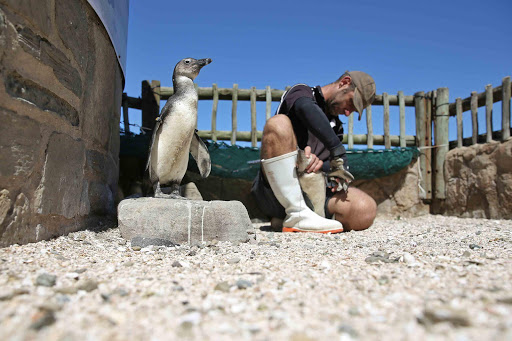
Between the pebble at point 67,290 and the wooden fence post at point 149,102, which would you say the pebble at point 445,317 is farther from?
the wooden fence post at point 149,102

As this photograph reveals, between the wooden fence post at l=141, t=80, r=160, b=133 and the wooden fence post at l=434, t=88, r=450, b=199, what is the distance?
11.2 feet

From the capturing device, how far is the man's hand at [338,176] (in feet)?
8.89

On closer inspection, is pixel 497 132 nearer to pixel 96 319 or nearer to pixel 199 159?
pixel 199 159

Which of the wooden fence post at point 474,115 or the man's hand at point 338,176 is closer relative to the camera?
the man's hand at point 338,176

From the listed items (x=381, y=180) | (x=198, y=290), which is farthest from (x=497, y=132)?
(x=198, y=290)

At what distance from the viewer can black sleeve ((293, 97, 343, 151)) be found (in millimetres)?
2650

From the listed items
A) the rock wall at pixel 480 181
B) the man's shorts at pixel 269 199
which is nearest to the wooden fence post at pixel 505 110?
the rock wall at pixel 480 181

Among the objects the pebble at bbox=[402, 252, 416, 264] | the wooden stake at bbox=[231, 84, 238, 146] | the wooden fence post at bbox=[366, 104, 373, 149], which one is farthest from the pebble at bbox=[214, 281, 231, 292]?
the wooden fence post at bbox=[366, 104, 373, 149]

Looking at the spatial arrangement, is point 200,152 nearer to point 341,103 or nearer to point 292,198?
point 292,198

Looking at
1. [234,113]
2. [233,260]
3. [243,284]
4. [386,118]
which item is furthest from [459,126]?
[243,284]

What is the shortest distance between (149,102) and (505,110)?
3825 millimetres

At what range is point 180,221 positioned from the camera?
6.45 feet

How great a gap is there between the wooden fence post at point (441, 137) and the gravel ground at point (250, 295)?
2854 millimetres

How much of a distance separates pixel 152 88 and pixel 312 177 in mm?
2297
